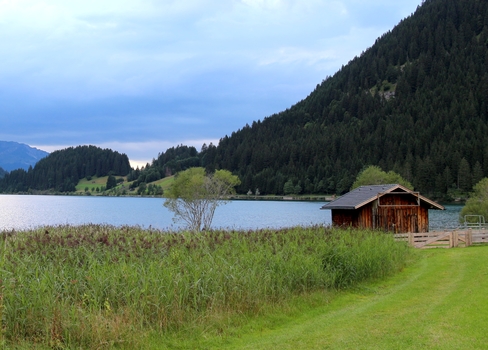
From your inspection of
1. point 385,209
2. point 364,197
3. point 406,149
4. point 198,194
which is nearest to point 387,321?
point 364,197

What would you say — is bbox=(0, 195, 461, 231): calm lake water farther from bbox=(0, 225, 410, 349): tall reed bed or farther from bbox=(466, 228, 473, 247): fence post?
bbox=(0, 225, 410, 349): tall reed bed

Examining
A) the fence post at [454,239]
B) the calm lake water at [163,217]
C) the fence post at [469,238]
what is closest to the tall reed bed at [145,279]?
the fence post at [454,239]

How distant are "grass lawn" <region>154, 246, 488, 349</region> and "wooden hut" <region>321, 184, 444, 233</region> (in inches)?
692

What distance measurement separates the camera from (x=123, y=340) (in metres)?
7.51

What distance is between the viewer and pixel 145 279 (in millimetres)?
9133

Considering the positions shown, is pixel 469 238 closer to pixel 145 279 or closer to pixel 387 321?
pixel 387 321

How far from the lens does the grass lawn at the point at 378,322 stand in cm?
812

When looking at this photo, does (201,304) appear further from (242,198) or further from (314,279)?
(242,198)

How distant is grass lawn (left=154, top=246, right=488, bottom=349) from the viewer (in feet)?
26.6

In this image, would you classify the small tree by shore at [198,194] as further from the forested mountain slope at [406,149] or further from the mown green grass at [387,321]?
the forested mountain slope at [406,149]

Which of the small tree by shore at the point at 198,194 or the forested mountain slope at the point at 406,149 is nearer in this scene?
the small tree by shore at the point at 198,194

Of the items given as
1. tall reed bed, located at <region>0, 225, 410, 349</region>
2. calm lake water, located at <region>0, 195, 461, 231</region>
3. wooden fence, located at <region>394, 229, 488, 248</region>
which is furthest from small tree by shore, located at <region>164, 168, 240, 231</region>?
tall reed bed, located at <region>0, 225, 410, 349</region>

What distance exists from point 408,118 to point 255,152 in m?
62.4

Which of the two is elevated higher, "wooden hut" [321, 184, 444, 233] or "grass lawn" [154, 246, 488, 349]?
"wooden hut" [321, 184, 444, 233]
